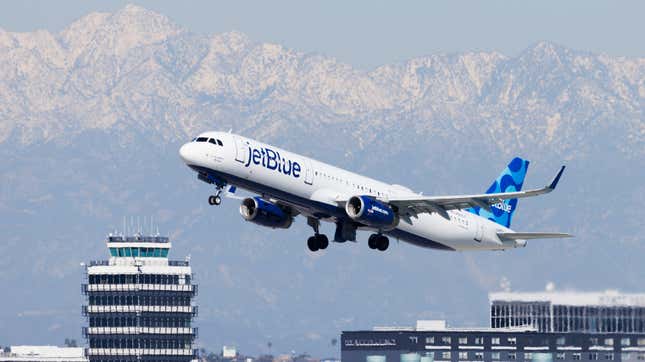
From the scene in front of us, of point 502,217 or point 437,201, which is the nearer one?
point 437,201

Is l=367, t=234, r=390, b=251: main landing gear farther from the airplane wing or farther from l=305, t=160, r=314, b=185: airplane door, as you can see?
l=305, t=160, r=314, b=185: airplane door

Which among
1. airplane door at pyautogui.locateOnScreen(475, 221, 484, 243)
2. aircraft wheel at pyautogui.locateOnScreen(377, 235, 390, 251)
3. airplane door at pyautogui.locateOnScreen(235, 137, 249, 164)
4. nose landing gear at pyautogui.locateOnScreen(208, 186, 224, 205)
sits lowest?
aircraft wheel at pyautogui.locateOnScreen(377, 235, 390, 251)

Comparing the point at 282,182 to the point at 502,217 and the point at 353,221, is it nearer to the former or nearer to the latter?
the point at 353,221

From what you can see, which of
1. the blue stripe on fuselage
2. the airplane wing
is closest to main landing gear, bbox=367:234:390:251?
the blue stripe on fuselage

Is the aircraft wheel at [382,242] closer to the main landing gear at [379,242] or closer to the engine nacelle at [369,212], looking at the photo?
the main landing gear at [379,242]

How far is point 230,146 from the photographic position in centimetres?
15225

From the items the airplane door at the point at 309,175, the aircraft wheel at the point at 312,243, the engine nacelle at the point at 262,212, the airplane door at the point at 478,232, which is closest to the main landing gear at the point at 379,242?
the aircraft wheel at the point at 312,243

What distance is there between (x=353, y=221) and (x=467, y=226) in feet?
51.9

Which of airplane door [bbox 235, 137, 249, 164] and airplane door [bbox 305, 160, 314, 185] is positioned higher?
airplane door [bbox 235, 137, 249, 164]

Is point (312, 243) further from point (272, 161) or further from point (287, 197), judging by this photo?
point (272, 161)

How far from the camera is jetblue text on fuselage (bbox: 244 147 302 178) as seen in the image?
501ft

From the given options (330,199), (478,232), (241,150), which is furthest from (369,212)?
(478,232)

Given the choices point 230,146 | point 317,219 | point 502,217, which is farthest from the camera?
point 502,217

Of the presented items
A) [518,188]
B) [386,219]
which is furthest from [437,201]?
[518,188]
